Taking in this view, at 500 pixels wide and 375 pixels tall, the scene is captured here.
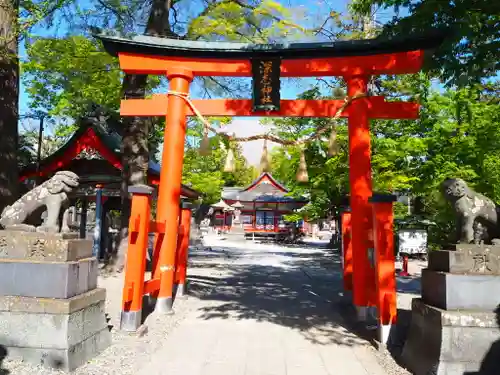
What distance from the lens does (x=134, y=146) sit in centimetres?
1113

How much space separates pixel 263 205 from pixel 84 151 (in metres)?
25.1

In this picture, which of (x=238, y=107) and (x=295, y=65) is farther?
(x=238, y=107)

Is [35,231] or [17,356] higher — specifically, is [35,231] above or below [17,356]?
above

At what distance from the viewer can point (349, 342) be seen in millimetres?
5602

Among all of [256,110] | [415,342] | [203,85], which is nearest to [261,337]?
[415,342]

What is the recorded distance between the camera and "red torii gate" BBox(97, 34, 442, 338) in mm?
6938

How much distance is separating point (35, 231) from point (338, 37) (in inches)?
365

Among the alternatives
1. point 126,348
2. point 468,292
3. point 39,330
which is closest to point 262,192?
point 126,348

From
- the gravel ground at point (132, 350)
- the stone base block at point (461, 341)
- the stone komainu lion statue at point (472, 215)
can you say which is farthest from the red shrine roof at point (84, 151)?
the stone base block at point (461, 341)

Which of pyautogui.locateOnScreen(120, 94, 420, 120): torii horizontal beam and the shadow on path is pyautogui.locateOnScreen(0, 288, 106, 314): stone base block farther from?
pyautogui.locateOnScreen(120, 94, 420, 120): torii horizontal beam

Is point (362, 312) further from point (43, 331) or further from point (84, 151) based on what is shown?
point (84, 151)

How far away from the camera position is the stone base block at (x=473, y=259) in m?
4.26

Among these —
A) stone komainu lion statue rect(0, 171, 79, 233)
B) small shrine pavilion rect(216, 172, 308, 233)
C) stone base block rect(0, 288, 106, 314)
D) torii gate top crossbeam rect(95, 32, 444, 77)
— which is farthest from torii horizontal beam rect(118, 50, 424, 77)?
small shrine pavilion rect(216, 172, 308, 233)

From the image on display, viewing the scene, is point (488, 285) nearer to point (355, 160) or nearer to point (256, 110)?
point (355, 160)
